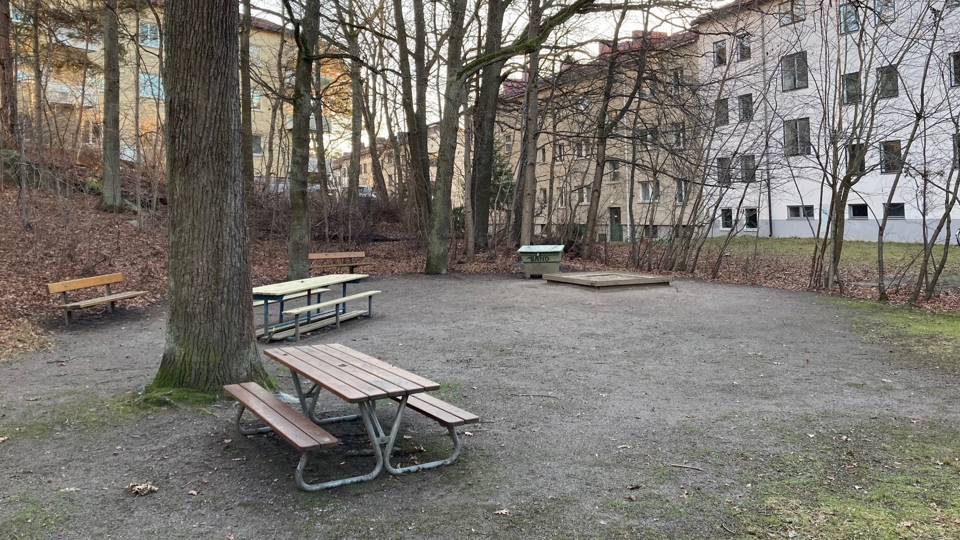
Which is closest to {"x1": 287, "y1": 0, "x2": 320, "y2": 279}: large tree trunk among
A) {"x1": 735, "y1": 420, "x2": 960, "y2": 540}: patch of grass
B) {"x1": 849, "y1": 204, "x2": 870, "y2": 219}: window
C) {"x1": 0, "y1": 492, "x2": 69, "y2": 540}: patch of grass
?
{"x1": 0, "y1": 492, "x2": 69, "y2": 540}: patch of grass

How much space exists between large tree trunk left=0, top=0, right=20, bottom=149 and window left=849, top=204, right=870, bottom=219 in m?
29.6

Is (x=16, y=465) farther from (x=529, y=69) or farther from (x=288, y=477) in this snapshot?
(x=529, y=69)

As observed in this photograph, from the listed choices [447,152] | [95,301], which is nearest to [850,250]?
[447,152]

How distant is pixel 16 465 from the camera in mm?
3963

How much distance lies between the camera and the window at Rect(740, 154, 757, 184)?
15011mm

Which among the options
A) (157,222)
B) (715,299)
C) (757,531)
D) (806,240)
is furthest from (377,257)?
(806,240)

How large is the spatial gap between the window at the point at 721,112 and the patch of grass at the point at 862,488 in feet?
40.1

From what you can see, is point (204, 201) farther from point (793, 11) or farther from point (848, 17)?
point (848, 17)

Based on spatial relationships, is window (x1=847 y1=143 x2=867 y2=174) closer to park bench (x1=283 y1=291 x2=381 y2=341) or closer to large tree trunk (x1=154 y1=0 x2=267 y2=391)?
park bench (x1=283 y1=291 x2=381 y2=341)

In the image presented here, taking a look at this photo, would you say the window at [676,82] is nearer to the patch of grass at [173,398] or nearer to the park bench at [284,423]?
the patch of grass at [173,398]

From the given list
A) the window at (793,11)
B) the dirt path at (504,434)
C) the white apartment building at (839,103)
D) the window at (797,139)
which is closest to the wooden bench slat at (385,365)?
the dirt path at (504,434)

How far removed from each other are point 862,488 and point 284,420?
3.21 m

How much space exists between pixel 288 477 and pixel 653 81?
49.6ft

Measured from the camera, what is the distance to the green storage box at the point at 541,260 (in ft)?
49.4
